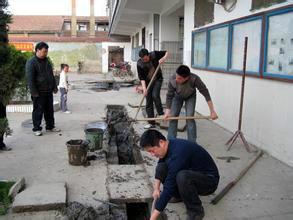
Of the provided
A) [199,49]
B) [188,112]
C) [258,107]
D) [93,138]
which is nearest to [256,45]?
[258,107]

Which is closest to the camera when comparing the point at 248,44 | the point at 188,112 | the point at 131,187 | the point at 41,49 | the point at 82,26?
the point at 131,187

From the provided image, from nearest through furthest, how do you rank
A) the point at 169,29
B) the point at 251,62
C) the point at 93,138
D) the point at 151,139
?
the point at 151,139, the point at 93,138, the point at 251,62, the point at 169,29

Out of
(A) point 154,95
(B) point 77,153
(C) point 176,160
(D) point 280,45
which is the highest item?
(D) point 280,45

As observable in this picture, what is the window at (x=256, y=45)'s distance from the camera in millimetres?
4891

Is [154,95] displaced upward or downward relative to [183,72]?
downward

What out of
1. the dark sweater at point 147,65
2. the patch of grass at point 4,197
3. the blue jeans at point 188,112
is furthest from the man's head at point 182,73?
the patch of grass at point 4,197

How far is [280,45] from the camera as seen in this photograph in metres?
5.02

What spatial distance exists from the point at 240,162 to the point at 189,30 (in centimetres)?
552

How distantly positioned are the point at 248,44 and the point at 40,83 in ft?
12.5

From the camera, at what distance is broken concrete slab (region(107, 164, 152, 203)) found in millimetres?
3982

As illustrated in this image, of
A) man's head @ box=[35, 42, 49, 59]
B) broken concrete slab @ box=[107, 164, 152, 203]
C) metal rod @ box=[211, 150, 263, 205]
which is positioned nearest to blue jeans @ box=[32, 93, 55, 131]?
man's head @ box=[35, 42, 49, 59]

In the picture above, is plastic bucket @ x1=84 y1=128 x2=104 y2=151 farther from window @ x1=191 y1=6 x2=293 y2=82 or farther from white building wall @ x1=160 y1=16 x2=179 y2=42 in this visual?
white building wall @ x1=160 y1=16 x2=179 y2=42

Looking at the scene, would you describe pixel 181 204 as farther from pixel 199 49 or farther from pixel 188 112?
pixel 199 49

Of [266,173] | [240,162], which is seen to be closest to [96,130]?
[240,162]
